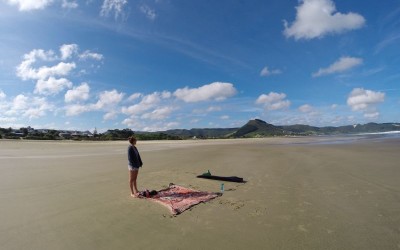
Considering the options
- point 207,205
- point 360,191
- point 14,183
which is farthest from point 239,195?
point 14,183

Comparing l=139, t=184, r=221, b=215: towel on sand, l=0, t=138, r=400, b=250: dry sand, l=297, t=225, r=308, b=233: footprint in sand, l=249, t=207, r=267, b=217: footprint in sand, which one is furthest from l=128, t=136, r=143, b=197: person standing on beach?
l=297, t=225, r=308, b=233: footprint in sand

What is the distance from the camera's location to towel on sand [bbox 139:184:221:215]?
7371 millimetres

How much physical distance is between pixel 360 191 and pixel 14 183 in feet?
41.4

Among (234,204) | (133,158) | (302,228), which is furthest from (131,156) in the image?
(302,228)

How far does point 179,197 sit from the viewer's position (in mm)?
8422

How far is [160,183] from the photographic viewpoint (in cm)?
1097

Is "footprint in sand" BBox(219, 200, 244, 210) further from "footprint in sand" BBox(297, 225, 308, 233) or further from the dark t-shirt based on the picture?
the dark t-shirt

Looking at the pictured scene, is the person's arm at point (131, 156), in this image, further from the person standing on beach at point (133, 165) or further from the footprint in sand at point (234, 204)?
the footprint in sand at point (234, 204)

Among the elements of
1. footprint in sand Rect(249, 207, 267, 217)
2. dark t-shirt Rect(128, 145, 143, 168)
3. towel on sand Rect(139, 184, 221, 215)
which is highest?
dark t-shirt Rect(128, 145, 143, 168)

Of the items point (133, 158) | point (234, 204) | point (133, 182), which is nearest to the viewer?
point (234, 204)

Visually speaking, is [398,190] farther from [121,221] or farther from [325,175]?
[121,221]

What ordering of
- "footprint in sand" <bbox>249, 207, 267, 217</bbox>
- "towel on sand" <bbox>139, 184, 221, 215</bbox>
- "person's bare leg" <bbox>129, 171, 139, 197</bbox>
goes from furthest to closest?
"person's bare leg" <bbox>129, 171, 139, 197</bbox>
"towel on sand" <bbox>139, 184, 221, 215</bbox>
"footprint in sand" <bbox>249, 207, 267, 217</bbox>

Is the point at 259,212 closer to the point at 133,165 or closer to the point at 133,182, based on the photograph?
the point at 133,182

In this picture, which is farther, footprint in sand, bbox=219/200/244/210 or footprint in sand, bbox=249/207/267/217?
footprint in sand, bbox=219/200/244/210
